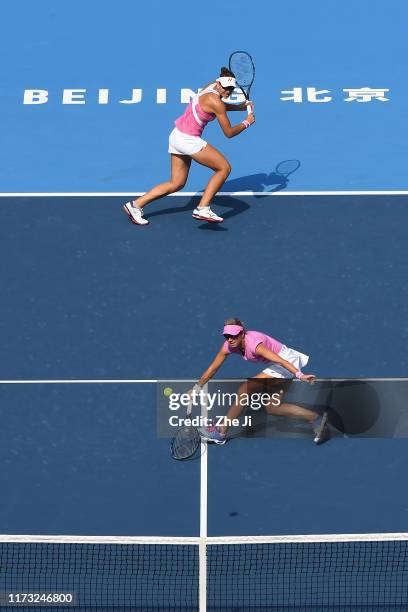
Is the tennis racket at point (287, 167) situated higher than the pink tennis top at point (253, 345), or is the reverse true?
the tennis racket at point (287, 167)

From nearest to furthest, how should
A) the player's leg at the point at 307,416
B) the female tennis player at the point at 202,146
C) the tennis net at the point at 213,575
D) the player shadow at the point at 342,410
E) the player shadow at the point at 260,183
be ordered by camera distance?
the tennis net at the point at 213,575 → the player's leg at the point at 307,416 → the player shadow at the point at 342,410 → the female tennis player at the point at 202,146 → the player shadow at the point at 260,183

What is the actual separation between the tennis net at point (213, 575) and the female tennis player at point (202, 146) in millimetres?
6250

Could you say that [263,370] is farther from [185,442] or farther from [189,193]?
[189,193]

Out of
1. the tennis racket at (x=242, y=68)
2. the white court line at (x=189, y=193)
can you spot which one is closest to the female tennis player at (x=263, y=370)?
the white court line at (x=189, y=193)

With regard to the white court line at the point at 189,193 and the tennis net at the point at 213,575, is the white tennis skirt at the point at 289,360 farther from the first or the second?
the white court line at the point at 189,193

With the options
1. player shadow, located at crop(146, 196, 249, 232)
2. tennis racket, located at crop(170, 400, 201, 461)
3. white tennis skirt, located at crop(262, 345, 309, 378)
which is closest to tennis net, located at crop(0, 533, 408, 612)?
tennis racket, located at crop(170, 400, 201, 461)

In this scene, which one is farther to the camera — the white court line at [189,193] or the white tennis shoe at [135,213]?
the white court line at [189,193]

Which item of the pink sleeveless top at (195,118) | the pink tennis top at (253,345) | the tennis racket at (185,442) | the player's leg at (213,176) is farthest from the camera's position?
the player's leg at (213,176)

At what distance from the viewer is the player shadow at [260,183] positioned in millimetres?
20469

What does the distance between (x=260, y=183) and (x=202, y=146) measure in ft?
6.16

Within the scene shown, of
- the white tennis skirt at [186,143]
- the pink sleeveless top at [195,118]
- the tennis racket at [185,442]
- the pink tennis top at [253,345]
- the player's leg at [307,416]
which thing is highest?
the pink sleeveless top at [195,118]

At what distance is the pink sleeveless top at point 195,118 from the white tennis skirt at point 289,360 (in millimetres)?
4432

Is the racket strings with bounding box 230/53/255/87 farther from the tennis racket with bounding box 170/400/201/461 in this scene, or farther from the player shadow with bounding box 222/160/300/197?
the tennis racket with bounding box 170/400/201/461

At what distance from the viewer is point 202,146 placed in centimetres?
1902
